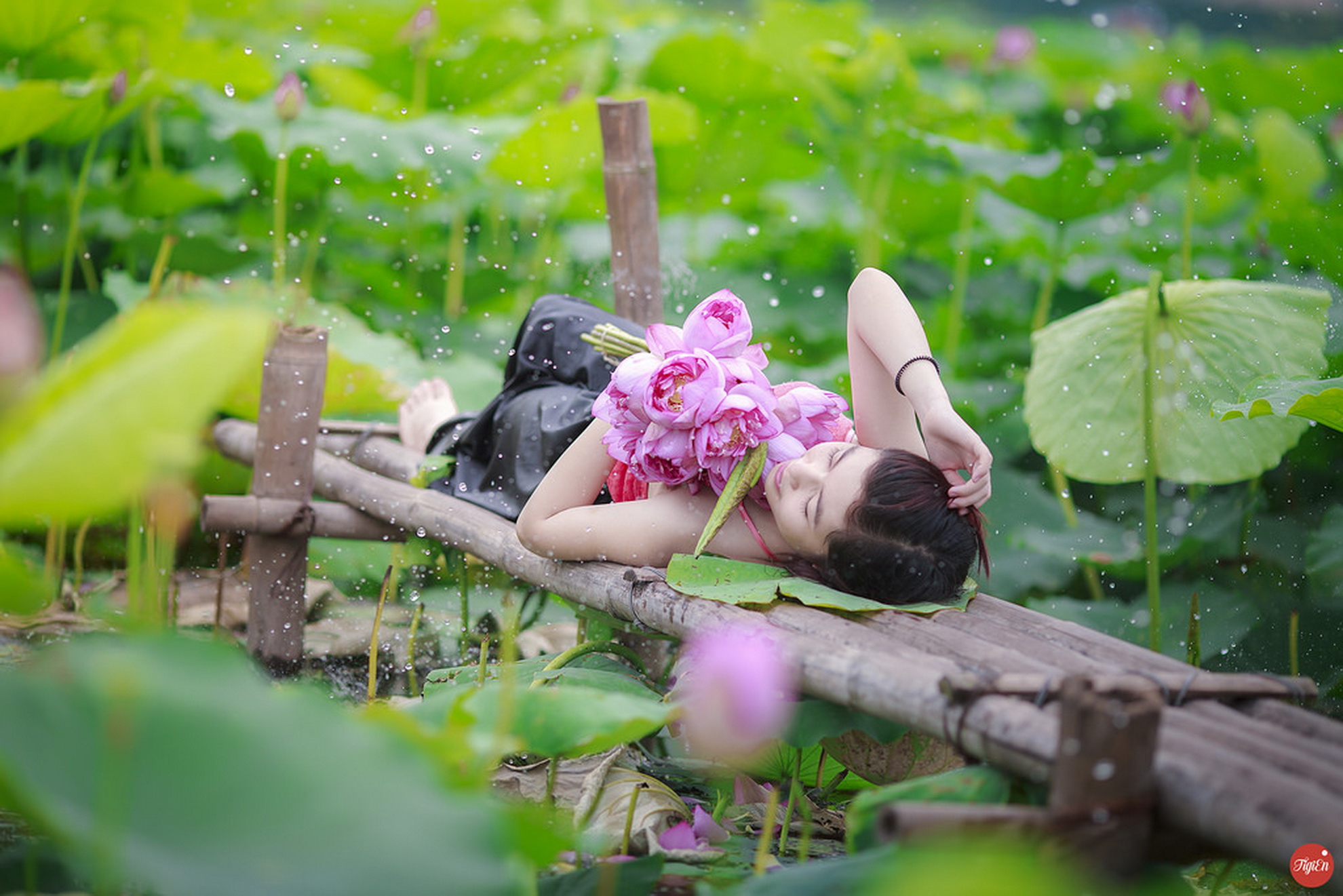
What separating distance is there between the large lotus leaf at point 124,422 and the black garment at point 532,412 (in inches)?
51.6

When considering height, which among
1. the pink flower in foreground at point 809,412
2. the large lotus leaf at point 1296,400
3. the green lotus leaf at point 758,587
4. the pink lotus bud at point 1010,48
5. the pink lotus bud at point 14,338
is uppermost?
the pink lotus bud at point 1010,48

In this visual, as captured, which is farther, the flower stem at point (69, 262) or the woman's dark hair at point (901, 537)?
the flower stem at point (69, 262)

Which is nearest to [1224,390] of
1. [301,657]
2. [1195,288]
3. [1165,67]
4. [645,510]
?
[1195,288]

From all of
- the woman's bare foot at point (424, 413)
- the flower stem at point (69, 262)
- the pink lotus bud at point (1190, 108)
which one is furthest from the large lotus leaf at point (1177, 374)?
the flower stem at point (69, 262)

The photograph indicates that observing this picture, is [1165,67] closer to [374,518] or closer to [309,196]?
[309,196]

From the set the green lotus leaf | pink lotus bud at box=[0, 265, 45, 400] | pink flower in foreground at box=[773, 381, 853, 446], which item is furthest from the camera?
pink flower in foreground at box=[773, 381, 853, 446]

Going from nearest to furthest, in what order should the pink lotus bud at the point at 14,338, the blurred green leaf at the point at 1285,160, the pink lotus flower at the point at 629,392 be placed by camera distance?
the pink lotus bud at the point at 14,338
the pink lotus flower at the point at 629,392
the blurred green leaf at the point at 1285,160

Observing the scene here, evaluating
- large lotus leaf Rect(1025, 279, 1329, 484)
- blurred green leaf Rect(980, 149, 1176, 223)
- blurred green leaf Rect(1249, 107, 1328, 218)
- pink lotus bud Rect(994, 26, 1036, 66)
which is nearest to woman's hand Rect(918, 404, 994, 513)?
large lotus leaf Rect(1025, 279, 1329, 484)

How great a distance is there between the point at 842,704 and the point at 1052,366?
110 centimetres

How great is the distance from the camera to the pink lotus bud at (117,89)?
8.02ft

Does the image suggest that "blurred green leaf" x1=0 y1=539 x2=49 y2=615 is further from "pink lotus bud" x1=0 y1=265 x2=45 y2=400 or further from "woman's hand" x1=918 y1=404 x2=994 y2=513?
"woman's hand" x1=918 y1=404 x2=994 y2=513

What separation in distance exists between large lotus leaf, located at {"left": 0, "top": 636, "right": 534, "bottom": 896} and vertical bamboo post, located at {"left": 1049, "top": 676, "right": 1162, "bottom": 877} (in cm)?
42

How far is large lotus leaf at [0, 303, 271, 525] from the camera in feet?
1.78

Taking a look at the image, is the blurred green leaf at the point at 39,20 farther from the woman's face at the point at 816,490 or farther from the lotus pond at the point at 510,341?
the woman's face at the point at 816,490
